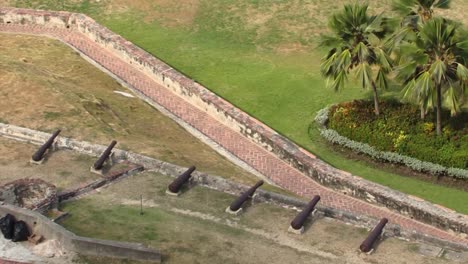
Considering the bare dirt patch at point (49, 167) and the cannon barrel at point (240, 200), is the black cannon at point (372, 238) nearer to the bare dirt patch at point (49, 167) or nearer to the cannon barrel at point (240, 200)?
the cannon barrel at point (240, 200)

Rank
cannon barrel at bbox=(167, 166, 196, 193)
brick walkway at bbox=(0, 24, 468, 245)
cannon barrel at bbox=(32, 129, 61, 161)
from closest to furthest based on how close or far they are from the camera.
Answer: cannon barrel at bbox=(167, 166, 196, 193), cannon barrel at bbox=(32, 129, 61, 161), brick walkway at bbox=(0, 24, 468, 245)

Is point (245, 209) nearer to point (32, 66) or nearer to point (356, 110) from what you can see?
point (356, 110)

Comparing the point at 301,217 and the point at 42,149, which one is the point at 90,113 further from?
the point at 301,217

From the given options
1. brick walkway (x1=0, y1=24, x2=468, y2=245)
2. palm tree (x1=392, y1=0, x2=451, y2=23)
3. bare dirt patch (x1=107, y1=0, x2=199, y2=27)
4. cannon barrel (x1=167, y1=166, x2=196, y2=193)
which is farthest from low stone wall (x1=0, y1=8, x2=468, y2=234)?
palm tree (x1=392, y1=0, x2=451, y2=23)

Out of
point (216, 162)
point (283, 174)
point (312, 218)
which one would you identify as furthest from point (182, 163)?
point (312, 218)

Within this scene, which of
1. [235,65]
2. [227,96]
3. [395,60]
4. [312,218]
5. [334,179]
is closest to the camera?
[312,218]

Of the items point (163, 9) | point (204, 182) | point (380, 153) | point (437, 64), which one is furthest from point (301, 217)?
point (163, 9)

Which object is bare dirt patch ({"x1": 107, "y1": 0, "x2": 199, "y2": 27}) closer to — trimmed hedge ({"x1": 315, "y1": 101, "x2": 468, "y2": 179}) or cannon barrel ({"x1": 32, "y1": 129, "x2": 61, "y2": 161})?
trimmed hedge ({"x1": 315, "y1": 101, "x2": 468, "y2": 179})

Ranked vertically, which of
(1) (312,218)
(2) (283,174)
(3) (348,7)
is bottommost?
(2) (283,174)
